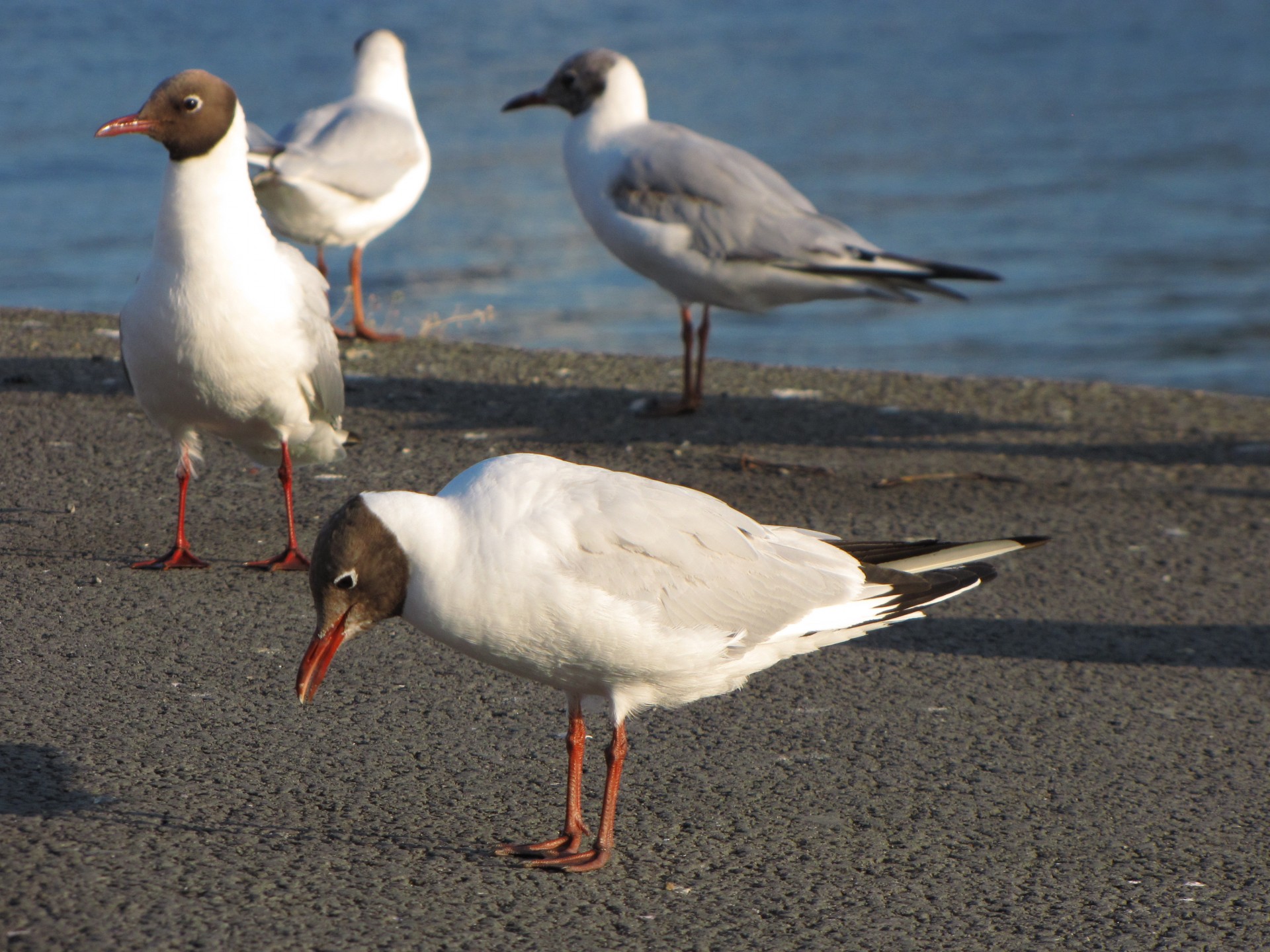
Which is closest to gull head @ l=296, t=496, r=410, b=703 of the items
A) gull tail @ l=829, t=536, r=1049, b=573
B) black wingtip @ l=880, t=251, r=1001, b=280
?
gull tail @ l=829, t=536, r=1049, b=573

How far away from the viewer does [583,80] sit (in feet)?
24.6

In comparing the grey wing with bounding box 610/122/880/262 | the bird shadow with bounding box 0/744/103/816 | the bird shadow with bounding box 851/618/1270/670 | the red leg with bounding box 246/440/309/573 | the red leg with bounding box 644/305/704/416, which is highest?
the grey wing with bounding box 610/122/880/262

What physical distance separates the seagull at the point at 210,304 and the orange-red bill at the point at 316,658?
168cm

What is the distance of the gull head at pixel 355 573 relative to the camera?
9.11ft

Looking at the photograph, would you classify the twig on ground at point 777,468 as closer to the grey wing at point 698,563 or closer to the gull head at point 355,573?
the grey wing at point 698,563

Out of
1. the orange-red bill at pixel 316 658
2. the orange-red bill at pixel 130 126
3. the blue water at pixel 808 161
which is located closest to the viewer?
the orange-red bill at pixel 316 658

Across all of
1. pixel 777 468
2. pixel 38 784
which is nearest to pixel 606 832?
pixel 38 784

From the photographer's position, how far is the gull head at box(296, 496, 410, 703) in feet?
A: 9.11

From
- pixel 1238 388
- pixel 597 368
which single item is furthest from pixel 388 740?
pixel 1238 388

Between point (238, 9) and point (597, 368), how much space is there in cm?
2408

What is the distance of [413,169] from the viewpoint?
820cm

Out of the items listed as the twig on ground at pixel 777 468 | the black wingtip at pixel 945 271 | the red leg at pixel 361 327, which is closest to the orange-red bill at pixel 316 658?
the twig on ground at pixel 777 468

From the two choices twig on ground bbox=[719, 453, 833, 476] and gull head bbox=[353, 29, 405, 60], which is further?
gull head bbox=[353, 29, 405, 60]

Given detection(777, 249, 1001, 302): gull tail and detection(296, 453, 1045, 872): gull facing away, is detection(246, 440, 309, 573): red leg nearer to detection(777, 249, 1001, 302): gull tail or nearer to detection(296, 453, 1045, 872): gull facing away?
detection(296, 453, 1045, 872): gull facing away
